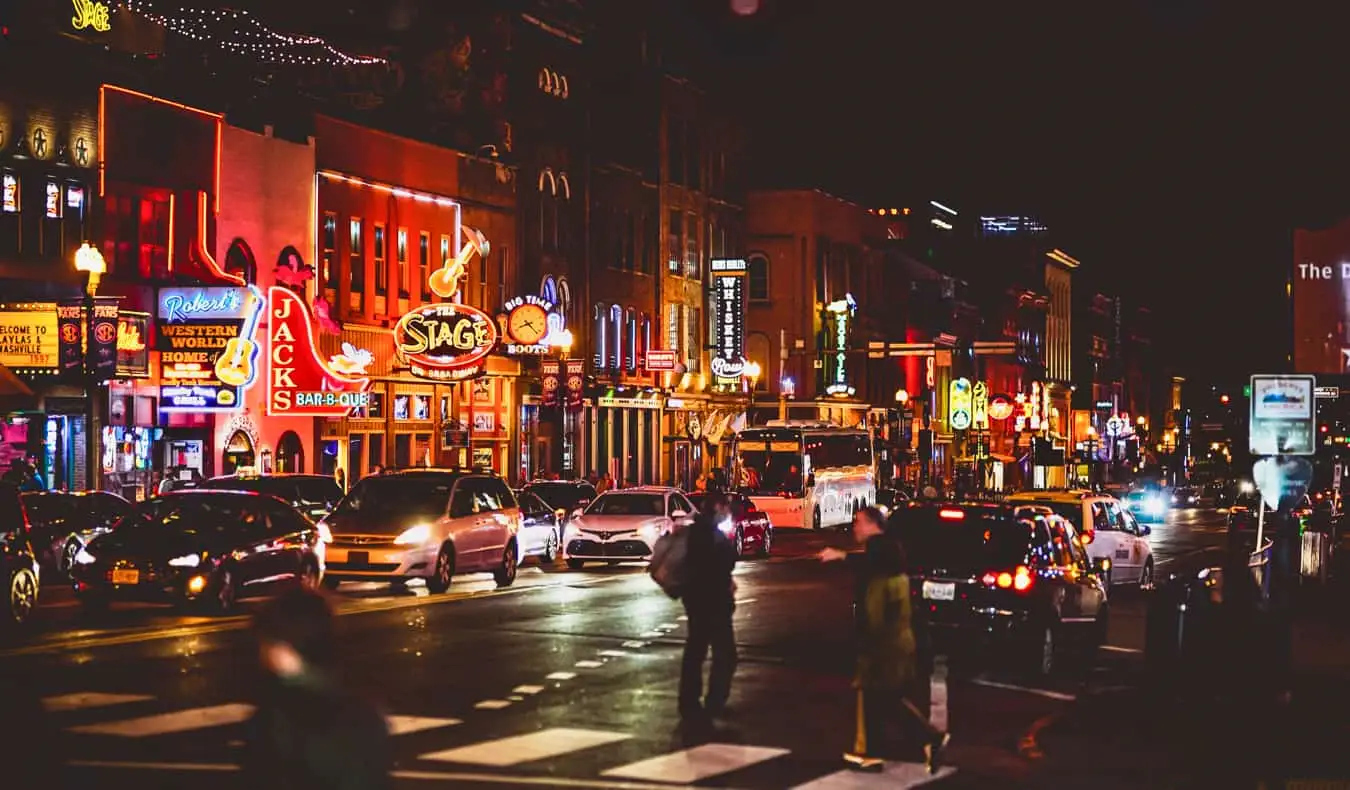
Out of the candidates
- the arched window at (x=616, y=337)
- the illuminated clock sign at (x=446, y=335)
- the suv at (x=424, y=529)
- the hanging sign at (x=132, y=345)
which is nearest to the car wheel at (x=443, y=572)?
the suv at (x=424, y=529)

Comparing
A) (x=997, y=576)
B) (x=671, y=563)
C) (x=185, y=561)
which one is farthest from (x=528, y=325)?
(x=671, y=563)

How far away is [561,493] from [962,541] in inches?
963

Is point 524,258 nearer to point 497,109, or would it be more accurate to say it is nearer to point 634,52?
point 497,109

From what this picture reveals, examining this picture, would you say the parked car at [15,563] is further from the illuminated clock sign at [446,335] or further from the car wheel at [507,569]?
the illuminated clock sign at [446,335]

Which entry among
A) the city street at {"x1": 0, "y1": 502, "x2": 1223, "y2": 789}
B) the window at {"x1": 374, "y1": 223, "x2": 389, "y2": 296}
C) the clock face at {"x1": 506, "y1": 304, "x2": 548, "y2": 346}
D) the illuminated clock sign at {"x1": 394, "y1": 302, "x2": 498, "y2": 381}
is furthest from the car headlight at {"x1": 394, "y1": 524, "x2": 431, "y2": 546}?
the clock face at {"x1": 506, "y1": 304, "x2": 548, "y2": 346}

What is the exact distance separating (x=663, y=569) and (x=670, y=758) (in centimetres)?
258

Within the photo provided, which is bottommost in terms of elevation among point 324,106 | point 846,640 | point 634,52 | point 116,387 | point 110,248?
point 846,640

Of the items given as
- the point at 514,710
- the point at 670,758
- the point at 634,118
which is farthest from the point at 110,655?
the point at 634,118

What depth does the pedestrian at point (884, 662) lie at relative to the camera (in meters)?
14.5

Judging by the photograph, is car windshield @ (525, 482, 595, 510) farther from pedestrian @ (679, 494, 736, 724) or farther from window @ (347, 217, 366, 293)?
pedestrian @ (679, 494, 736, 724)

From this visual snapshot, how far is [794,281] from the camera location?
87250 millimetres

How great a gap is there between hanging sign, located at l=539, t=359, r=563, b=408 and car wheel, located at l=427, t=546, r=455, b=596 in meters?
20.8

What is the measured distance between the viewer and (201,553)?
26516mm

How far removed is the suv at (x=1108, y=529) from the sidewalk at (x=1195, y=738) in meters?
12.2
